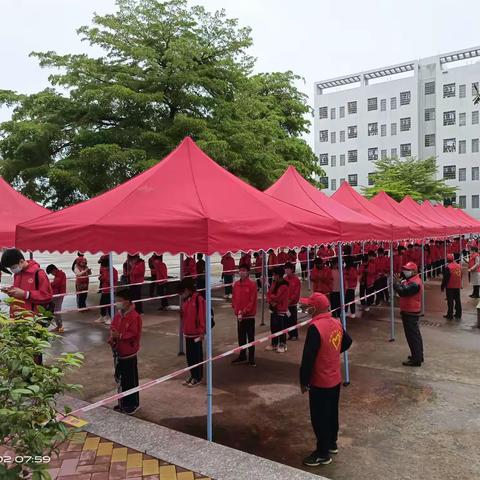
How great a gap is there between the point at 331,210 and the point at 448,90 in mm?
48167

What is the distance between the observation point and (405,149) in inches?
2088

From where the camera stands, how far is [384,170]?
147 feet

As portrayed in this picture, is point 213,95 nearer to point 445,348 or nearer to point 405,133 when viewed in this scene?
point 445,348

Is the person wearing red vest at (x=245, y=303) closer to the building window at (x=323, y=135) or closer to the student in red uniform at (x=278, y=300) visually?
the student in red uniform at (x=278, y=300)

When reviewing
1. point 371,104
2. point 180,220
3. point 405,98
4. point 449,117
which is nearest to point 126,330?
point 180,220

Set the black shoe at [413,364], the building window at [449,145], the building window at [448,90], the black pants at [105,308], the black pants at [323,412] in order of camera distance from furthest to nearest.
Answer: the building window at [449,145], the building window at [448,90], the black pants at [105,308], the black shoe at [413,364], the black pants at [323,412]

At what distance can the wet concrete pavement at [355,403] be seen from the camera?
16.2ft

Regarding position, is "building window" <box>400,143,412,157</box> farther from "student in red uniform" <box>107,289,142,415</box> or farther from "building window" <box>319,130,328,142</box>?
"student in red uniform" <box>107,289,142,415</box>

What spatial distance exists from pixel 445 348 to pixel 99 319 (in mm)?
8294

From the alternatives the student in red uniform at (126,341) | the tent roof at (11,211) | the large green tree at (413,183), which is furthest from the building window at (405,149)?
the student in red uniform at (126,341)

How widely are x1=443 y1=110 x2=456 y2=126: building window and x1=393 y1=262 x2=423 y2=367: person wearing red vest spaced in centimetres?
4799

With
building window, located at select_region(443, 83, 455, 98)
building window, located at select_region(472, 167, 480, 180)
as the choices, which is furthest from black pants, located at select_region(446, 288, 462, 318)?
building window, located at select_region(443, 83, 455, 98)

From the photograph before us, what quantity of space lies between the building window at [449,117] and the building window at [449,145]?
175 cm

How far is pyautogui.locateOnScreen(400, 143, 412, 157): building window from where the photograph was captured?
52.5 m
